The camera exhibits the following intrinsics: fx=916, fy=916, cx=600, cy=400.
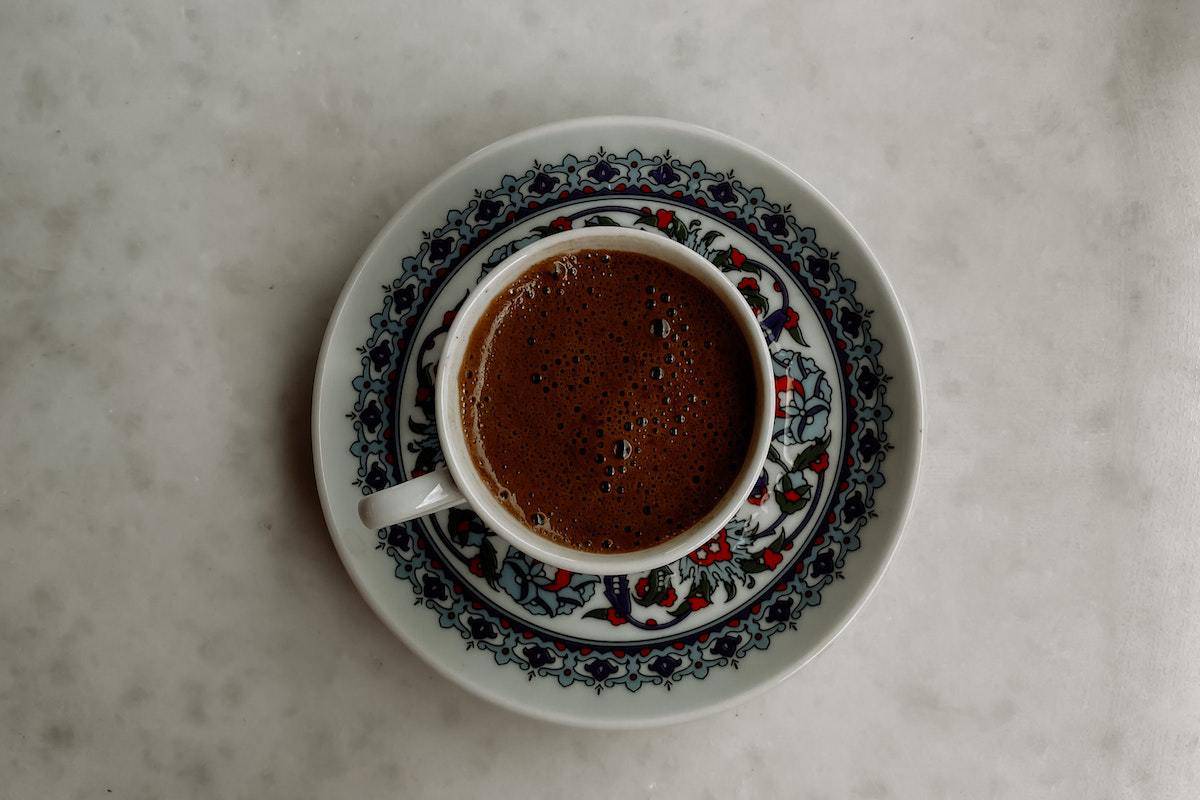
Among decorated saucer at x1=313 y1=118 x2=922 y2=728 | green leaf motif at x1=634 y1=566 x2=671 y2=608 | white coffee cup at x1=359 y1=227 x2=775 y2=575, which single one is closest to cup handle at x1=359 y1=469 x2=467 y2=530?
white coffee cup at x1=359 y1=227 x2=775 y2=575

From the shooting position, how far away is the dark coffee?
42.8 inches

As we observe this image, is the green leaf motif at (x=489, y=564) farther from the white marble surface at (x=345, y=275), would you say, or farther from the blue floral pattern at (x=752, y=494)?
the white marble surface at (x=345, y=275)

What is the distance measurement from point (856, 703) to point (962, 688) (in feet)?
0.50

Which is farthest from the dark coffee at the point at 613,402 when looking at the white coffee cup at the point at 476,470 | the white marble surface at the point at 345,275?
the white marble surface at the point at 345,275

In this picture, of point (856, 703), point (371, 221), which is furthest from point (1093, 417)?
point (371, 221)

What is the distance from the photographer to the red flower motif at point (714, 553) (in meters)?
1.16

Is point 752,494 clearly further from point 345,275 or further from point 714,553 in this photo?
point 345,275

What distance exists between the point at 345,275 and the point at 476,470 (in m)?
0.39

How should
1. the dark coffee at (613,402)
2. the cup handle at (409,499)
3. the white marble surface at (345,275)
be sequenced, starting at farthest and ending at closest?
the white marble surface at (345,275) < the dark coffee at (613,402) < the cup handle at (409,499)

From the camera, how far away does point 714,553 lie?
3.81 feet

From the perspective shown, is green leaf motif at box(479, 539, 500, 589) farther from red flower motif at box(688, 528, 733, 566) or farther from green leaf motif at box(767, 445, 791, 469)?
green leaf motif at box(767, 445, 791, 469)

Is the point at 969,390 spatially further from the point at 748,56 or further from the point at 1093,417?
the point at 748,56

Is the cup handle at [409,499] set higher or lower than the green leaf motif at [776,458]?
lower

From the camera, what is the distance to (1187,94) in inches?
52.3
